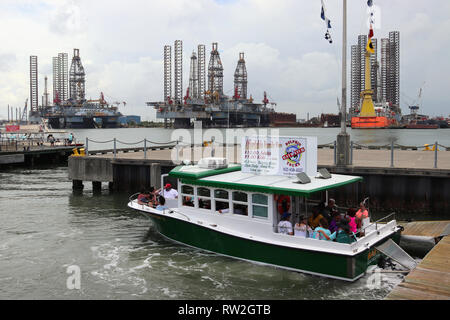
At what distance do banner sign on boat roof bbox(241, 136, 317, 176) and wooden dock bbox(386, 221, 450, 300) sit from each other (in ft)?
13.3

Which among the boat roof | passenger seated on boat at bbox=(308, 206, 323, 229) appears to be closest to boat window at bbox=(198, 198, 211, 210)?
the boat roof

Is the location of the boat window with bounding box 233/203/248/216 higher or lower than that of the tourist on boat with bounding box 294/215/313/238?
higher

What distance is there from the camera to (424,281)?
443 inches

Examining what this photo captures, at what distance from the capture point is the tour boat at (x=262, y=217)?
1303 cm

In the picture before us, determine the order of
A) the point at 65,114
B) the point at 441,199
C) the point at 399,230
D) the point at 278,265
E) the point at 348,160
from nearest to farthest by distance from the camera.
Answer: the point at 278,265 → the point at 399,230 → the point at 441,199 → the point at 348,160 → the point at 65,114

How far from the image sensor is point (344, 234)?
12.9m

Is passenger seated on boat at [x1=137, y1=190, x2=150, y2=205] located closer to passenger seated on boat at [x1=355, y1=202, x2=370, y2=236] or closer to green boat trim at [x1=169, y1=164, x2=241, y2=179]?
green boat trim at [x1=169, y1=164, x2=241, y2=179]

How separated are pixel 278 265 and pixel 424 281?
159 inches

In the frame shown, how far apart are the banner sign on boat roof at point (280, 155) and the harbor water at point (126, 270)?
2.97 metres

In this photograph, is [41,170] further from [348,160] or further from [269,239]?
[269,239]

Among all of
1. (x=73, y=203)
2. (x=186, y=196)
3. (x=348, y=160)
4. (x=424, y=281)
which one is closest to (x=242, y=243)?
(x=186, y=196)

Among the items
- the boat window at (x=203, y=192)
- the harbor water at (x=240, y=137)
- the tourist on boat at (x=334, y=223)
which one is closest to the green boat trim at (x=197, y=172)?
the boat window at (x=203, y=192)

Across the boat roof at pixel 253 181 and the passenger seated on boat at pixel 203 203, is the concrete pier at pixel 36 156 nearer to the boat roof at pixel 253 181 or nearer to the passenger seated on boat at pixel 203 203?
the boat roof at pixel 253 181

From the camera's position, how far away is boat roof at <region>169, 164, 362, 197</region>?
43.8 ft
